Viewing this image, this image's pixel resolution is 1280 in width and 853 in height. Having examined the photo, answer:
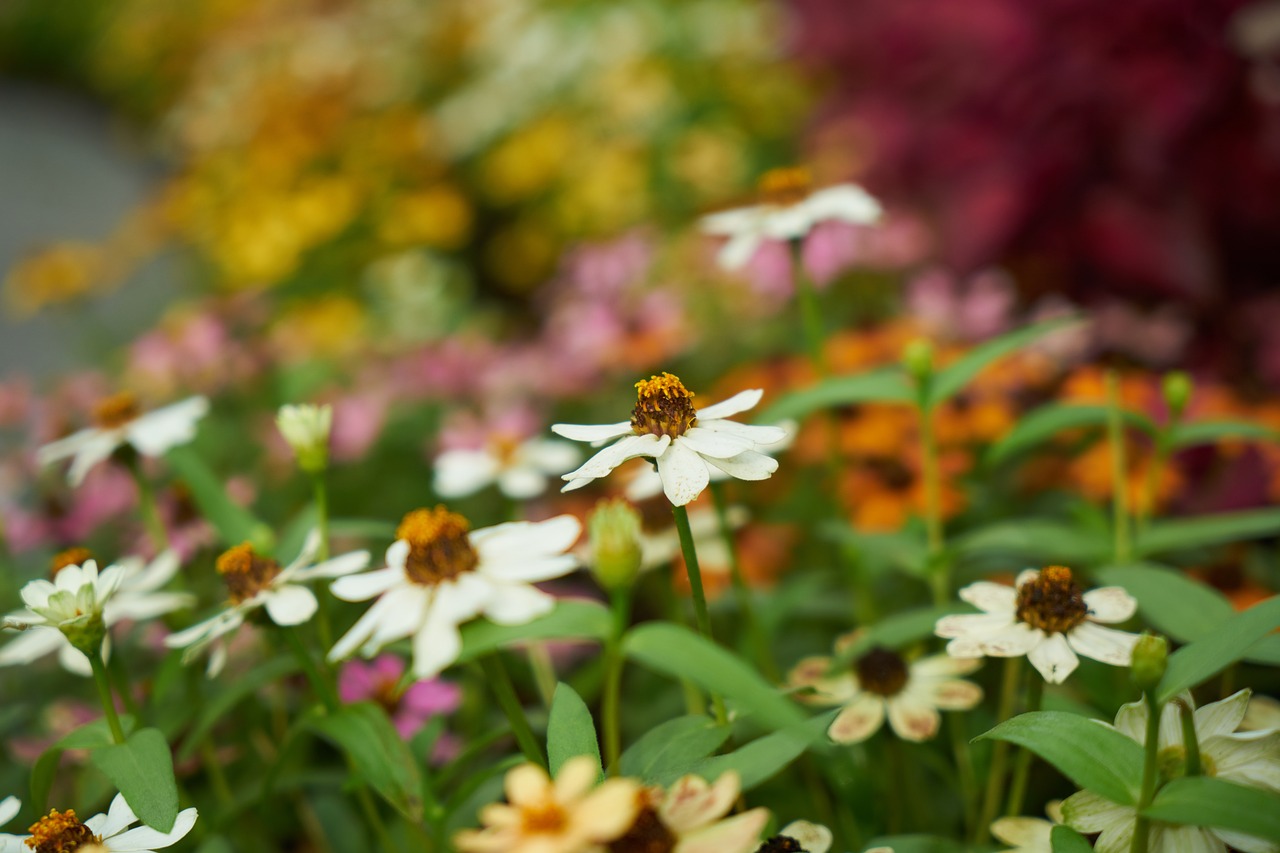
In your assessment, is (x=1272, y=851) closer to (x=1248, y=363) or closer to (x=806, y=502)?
(x=806, y=502)

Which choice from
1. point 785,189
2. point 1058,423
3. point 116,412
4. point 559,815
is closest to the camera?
point 559,815

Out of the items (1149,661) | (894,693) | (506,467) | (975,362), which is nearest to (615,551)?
(1149,661)

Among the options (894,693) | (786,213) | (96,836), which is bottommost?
(894,693)

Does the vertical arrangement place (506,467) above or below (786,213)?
below

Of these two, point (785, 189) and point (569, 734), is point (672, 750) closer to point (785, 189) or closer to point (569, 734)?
point (569, 734)

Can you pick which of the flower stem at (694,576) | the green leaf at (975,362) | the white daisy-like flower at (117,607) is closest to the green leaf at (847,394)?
the green leaf at (975,362)

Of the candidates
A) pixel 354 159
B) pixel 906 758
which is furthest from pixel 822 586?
pixel 354 159

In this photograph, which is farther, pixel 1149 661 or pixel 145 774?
pixel 145 774
